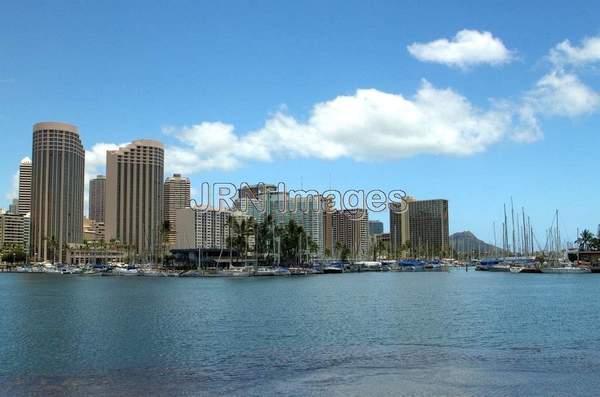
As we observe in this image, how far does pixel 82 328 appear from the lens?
5894 centimetres

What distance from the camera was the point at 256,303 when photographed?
87.4 m

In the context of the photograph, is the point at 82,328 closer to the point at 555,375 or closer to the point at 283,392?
the point at 283,392

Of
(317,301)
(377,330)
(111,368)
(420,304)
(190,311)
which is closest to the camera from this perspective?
(111,368)

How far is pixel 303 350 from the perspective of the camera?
147 ft

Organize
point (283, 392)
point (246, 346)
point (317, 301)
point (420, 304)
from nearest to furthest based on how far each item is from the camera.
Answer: point (283, 392) → point (246, 346) → point (420, 304) → point (317, 301)

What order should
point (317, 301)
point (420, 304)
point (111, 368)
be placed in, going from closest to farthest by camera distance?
point (111, 368) < point (420, 304) < point (317, 301)

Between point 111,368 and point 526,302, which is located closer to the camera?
point 111,368

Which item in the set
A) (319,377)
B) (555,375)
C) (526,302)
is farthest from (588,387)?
(526,302)

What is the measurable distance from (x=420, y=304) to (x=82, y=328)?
42.3m

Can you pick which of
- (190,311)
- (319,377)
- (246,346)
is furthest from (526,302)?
(319,377)

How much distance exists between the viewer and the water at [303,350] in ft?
110

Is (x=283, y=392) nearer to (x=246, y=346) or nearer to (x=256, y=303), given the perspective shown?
(x=246, y=346)

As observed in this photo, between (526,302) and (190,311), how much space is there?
145 ft

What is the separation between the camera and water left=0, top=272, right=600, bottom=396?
33.6 meters
